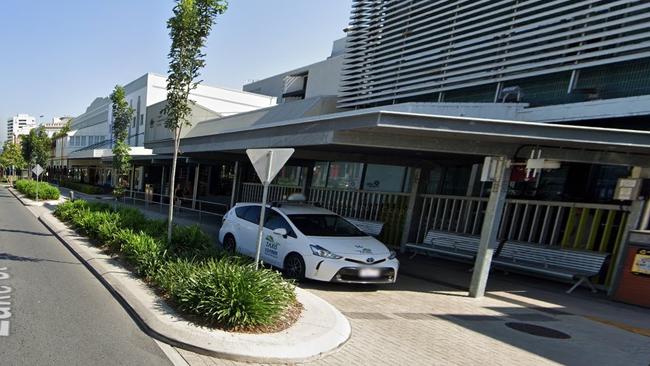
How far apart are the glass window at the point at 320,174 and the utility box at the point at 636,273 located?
10990 millimetres

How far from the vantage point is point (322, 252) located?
25.2 ft

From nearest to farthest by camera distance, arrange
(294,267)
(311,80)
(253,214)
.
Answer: (294,267), (253,214), (311,80)

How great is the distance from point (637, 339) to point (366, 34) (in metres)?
14.3

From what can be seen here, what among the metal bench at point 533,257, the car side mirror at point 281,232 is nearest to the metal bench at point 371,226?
the metal bench at point 533,257

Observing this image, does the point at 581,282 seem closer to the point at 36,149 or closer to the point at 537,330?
the point at 537,330

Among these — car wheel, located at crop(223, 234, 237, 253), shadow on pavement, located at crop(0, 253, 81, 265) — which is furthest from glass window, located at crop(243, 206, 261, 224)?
shadow on pavement, located at crop(0, 253, 81, 265)

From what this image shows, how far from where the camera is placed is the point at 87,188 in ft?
116

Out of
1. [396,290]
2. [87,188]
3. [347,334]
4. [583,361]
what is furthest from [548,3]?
[87,188]

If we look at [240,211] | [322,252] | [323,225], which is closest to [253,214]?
[240,211]

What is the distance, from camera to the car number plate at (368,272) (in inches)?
300

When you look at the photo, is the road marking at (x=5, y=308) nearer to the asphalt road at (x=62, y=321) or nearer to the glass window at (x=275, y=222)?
the asphalt road at (x=62, y=321)

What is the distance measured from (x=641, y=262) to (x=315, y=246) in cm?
619

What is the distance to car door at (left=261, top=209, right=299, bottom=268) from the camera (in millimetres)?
8367

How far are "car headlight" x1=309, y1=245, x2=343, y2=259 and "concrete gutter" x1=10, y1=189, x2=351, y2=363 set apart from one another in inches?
31.4
